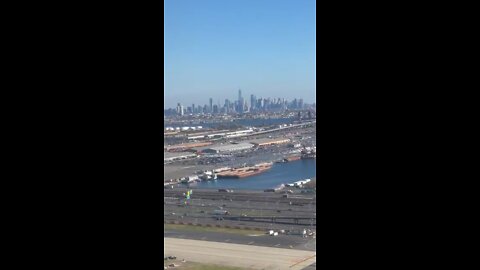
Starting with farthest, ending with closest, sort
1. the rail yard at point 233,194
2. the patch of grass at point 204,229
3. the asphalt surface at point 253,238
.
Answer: the patch of grass at point 204,229 → the rail yard at point 233,194 → the asphalt surface at point 253,238

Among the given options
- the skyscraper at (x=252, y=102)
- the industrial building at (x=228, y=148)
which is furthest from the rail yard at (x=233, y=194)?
the skyscraper at (x=252, y=102)

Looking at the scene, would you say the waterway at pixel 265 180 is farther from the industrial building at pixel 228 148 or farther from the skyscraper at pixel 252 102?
the skyscraper at pixel 252 102

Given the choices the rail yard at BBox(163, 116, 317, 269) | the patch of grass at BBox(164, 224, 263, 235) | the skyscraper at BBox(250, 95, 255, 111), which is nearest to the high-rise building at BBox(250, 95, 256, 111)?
the skyscraper at BBox(250, 95, 255, 111)

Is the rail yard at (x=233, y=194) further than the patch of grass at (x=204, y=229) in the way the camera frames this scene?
No
